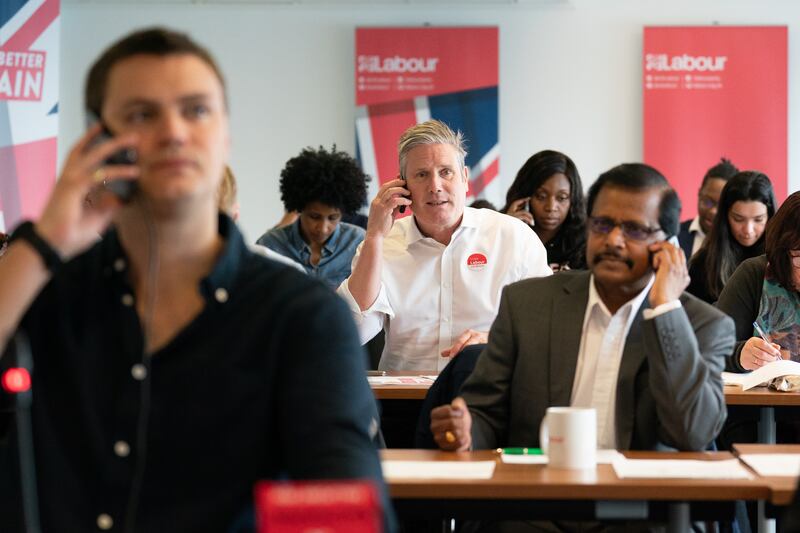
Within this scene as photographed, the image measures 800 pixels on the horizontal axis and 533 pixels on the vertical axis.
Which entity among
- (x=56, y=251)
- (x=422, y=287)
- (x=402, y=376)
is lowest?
(x=402, y=376)

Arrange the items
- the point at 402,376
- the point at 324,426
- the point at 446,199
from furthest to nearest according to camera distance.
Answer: the point at 446,199, the point at 402,376, the point at 324,426

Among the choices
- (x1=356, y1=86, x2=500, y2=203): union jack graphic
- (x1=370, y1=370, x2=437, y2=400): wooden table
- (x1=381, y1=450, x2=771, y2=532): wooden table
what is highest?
(x1=356, y1=86, x2=500, y2=203): union jack graphic

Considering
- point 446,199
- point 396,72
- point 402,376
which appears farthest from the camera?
point 396,72

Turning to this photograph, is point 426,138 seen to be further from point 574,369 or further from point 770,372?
point 574,369

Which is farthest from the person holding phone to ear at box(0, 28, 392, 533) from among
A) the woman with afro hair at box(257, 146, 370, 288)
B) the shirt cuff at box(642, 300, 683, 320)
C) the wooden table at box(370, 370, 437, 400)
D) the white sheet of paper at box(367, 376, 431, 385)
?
the woman with afro hair at box(257, 146, 370, 288)

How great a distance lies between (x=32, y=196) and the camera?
7875 mm

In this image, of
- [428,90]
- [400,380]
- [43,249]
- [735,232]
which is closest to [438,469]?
[43,249]

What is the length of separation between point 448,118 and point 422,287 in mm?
4883

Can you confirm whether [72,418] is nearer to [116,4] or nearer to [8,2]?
[8,2]

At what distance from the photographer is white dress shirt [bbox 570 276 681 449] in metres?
2.81

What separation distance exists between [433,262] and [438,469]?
80.2 inches

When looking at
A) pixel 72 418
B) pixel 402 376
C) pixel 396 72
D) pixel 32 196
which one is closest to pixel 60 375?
pixel 72 418

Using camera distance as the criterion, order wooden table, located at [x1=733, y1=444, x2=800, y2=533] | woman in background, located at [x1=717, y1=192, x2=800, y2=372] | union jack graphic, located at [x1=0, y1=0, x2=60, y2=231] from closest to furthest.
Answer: wooden table, located at [x1=733, y1=444, x2=800, y2=533], woman in background, located at [x1=717, y1=192, x2=800, y2=372], union jack graphic, located at [x1=0, y1=0, x2=60, y2=231]

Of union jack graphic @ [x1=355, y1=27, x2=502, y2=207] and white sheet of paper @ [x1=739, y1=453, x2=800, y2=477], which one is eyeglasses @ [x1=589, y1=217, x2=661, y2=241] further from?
union jack graphic @ [x1=355, y1=27, x2=502, y2=207]
